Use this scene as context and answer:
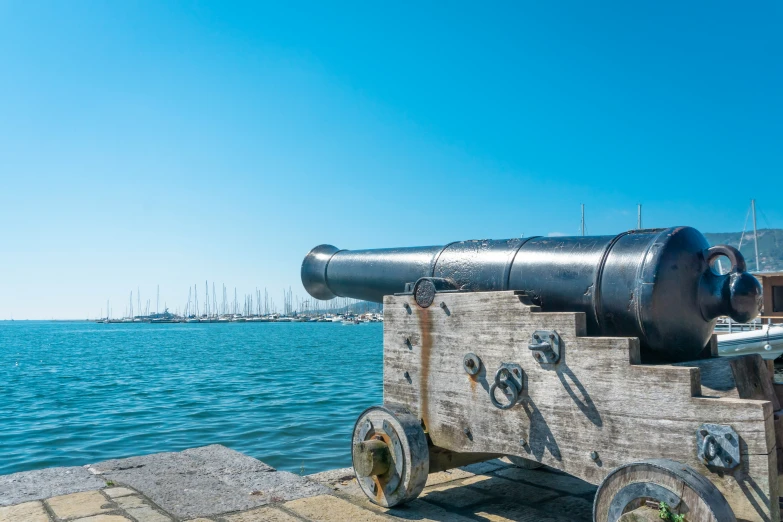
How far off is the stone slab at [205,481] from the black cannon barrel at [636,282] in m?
2.06

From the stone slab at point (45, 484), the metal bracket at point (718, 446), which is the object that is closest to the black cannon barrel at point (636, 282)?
the metal bracket at point (718, 446)

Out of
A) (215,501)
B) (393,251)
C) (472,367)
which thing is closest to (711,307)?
(472,367)

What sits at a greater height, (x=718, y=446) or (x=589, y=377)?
(x=589, y=377)

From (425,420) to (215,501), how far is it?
1.64 metres

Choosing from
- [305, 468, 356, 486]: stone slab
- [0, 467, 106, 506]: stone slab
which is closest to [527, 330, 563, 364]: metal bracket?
[305, 468, 356, 486]: stone slab

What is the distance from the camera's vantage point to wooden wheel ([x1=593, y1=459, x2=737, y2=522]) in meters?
2.76

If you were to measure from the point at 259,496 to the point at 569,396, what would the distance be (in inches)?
99.4

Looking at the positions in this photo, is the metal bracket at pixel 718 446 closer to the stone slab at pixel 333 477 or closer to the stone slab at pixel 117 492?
the stone slab at pixel 333 477

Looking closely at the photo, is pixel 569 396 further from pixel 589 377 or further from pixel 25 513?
pixel 25 513

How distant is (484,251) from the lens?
4.48m

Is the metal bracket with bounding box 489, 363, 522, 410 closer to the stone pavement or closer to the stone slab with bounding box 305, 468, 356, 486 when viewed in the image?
the stone pavement

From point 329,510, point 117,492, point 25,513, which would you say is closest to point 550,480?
point 329,510

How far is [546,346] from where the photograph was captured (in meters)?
3.53

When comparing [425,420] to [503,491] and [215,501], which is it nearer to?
Answer: [503,491]
